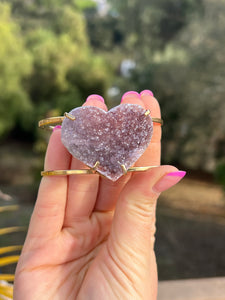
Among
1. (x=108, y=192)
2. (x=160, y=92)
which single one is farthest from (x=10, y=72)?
(x=108, y=192)

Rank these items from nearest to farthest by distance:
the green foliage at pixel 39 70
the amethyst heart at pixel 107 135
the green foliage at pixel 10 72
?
the amethyst heart at pixel 107 135 < the green foliage at pixel 10 72 < the green foliage at pixel 39 70

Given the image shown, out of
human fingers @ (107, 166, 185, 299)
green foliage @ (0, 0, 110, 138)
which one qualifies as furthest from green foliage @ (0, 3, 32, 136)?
human fingers @ (107, 166, 185, 299)

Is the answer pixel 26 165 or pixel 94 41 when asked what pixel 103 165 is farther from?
pixel 94 41

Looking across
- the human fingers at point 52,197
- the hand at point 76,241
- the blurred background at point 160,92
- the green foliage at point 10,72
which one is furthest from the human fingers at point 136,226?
the green foliage at point 10,72

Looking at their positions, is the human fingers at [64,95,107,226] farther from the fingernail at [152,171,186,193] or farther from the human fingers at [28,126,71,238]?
the fingernail at [152,171,186,193]

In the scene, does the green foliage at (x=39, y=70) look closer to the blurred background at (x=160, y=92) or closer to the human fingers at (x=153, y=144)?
the blurred background at (x=160, y=92)

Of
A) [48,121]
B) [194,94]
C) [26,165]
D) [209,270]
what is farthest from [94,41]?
[48,121]
